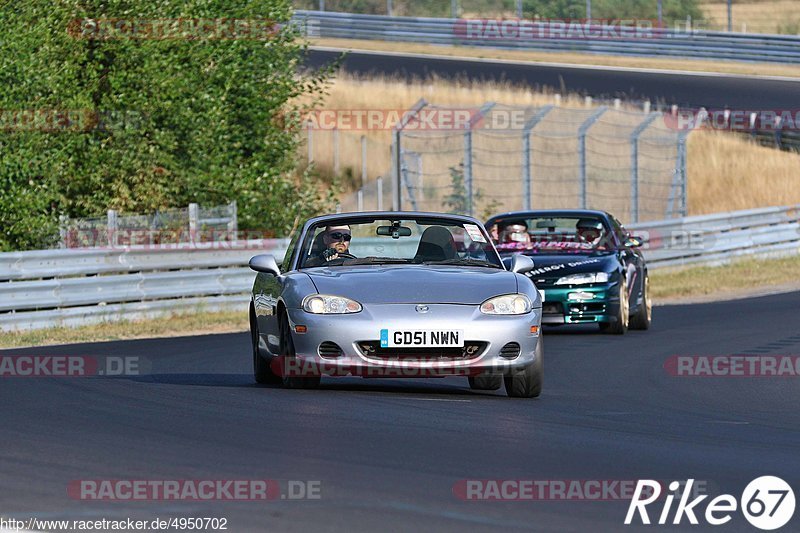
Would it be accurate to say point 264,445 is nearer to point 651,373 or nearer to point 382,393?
point 382,393

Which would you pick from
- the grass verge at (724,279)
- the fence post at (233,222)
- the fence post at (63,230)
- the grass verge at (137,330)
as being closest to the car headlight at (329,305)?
the grass verge at (137,330)

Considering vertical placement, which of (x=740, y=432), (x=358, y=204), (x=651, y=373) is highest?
(x=740, y=432)

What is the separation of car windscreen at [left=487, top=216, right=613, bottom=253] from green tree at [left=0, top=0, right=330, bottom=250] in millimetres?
7088

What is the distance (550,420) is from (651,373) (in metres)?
4.10


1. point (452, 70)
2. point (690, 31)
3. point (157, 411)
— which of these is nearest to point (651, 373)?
point (157, 411)

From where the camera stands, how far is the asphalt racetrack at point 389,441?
6.53 meters

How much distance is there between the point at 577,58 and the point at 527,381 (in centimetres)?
4221

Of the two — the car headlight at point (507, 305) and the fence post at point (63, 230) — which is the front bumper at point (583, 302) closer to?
the car headlight at point (507, 305)

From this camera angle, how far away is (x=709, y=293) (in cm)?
2616

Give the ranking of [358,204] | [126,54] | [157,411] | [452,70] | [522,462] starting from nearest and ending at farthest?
[522,462], [157,411], [126,54], [358,204], [452,70]

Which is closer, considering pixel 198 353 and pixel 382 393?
pixel 382 393

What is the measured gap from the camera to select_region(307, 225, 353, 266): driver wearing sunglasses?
463 inches

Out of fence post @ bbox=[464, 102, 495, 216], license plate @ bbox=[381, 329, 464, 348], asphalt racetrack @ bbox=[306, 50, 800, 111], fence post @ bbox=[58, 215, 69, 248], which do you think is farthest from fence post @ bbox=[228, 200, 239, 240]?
asphalt racetrack @ bbox=[306, 50, 800, 111]

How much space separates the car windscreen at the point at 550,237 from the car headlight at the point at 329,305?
7911 mm
